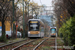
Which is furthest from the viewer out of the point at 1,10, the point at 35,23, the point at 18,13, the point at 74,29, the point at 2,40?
the point at 18,13

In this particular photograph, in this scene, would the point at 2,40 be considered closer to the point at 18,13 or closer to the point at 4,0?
the point at 4,0

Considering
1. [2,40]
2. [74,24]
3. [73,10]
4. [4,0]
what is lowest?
[2,40]

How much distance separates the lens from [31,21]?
100ft

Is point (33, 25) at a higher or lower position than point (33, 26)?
higher

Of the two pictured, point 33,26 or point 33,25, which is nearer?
point 33,25

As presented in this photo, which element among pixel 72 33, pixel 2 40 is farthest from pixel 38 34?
pixel 72 33

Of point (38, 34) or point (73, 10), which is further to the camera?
point (38, 34)

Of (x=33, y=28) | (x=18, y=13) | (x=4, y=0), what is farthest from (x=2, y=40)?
(x=18, y=13)

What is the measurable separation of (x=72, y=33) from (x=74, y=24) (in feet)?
1.89

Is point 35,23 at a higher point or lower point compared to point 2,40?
higher

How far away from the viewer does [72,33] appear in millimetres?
10711

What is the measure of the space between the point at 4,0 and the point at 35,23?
7843 mm

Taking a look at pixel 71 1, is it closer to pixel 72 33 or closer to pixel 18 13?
pixel 72 33

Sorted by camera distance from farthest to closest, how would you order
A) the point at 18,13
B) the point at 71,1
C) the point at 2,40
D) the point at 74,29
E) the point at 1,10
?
the point at 18,13, the point at 1,10, the point at 2,40, the point at 71,1, the point at 74,29
